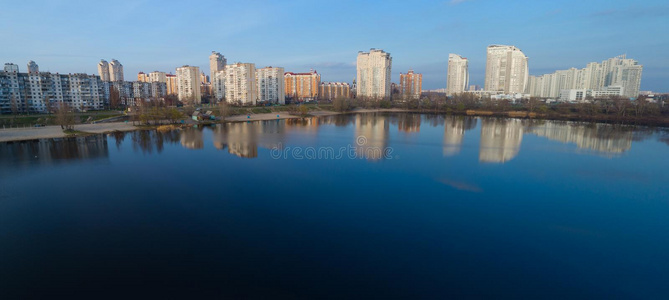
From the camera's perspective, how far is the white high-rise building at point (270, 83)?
28.1 metres

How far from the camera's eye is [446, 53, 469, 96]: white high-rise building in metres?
46.5

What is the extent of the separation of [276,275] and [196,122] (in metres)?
14.1

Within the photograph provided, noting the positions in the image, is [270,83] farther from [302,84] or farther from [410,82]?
[410,82]

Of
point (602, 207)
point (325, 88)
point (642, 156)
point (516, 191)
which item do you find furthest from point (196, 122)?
point (325, 88)

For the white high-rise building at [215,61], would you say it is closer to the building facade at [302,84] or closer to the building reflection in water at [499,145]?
the building facade at [302,84]

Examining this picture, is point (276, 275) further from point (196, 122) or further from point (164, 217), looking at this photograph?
point (196, 122)

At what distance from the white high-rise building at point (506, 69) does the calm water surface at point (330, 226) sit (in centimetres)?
3590

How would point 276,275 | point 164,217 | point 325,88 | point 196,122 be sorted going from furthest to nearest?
point 325,88 → point 196,122 → point 164,217 → point 276,275

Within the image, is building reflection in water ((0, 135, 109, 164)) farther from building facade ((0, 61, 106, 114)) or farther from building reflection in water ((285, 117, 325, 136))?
building facade ((0, 61, 106, 114))

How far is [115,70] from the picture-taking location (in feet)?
119

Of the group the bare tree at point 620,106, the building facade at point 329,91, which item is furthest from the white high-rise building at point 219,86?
the bare tree at point 620,106

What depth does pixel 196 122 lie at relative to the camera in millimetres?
15688

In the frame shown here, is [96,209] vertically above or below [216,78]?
below

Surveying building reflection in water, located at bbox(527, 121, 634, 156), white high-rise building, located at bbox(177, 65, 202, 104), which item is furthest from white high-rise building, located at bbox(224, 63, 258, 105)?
building reflection in water, located at bbox(527, 121, 634, 156)
